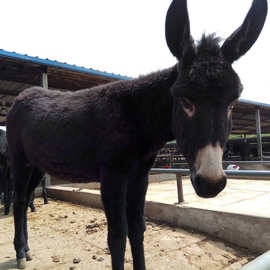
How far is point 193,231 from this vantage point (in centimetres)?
335

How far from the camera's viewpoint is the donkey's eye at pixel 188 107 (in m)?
1.38

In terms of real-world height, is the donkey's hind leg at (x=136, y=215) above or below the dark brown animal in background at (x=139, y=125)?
below

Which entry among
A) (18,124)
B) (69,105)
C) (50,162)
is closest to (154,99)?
(69,105)

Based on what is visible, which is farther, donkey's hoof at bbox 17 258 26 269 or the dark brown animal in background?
donkey's hoof at bbox 17 258 26 269

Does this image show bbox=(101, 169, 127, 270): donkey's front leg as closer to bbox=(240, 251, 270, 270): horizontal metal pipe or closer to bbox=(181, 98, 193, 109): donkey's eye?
bbox=(181, 98, 193, 109): donkey's eye

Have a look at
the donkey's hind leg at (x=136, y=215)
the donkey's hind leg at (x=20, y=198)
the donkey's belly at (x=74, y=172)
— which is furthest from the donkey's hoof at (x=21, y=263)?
the donkey's hind leg at (x=136, y=215)

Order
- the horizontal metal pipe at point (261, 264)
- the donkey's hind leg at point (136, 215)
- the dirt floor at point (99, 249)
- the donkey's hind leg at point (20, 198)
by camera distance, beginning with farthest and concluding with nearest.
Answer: the donkey's hind leg at point (20, 198)
the dirt floor at point (99, 249)
the donkey's hind leg at point (136, 215)
the horizontal metal pipe at point (261, 264)

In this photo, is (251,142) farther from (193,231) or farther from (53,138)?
(53,138)

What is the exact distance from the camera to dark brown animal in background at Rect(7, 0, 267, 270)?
4.33ft

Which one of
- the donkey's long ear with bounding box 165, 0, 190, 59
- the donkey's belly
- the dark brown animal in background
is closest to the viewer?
the dark brown animal in background

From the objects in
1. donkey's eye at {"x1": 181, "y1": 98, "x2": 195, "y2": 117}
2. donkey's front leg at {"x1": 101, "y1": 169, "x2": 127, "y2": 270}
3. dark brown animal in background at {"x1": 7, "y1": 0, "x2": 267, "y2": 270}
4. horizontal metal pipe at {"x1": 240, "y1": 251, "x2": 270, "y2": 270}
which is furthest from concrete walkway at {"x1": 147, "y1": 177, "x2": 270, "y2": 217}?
horizontal metal pipe at {"x1": 240, "y1": 251, "x2": 270, "y2": 270}

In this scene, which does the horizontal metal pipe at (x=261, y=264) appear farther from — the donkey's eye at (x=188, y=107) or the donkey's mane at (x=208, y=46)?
the donkey's mane at (x=208, y=46)

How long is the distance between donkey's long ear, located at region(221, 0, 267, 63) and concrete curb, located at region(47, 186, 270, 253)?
207 cm

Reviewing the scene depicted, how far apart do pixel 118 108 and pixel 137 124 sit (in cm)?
20
